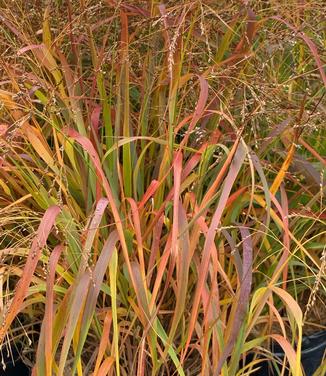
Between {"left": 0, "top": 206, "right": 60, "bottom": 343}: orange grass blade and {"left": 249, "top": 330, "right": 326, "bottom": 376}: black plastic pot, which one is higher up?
{"left": 0, "top": 206, "right": 60, "bottom": 343}: orange grass blade

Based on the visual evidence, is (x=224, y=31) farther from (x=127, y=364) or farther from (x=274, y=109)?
(x=127, y=364)

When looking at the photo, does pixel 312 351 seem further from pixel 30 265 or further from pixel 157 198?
pixel 30 265

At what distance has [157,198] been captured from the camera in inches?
55.1

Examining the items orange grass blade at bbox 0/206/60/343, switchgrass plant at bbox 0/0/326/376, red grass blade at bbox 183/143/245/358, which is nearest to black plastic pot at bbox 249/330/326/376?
switchgrass plant at bbox 0/0/326/376

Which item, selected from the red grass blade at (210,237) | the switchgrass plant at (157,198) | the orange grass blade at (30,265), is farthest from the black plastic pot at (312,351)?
the orange grass blade at (30,265)

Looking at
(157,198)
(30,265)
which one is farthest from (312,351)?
(30,265)

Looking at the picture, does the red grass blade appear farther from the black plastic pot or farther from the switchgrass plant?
the black plastic pot

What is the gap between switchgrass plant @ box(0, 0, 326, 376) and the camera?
1.21m

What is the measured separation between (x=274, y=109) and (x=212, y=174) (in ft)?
0.72

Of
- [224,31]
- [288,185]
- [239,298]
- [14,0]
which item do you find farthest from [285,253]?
[14,0]

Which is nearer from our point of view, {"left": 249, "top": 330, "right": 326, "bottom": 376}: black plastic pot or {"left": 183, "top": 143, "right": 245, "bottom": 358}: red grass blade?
{"left": 183, "top": 143, "right": 245, "bottom": 358}: red grass blade

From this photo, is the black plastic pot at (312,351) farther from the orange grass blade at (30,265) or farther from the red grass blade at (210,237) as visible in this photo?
the orange grass blade at (30,265)

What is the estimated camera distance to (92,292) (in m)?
1.19

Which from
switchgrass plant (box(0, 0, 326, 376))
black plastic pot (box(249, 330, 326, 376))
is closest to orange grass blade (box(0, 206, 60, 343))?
switchgrass plant (box(0, 0, 326, 376))
